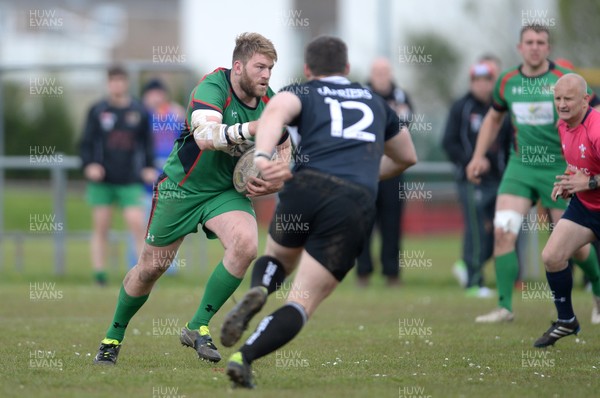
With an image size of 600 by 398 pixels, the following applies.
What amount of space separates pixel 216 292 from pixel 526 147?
163 inches

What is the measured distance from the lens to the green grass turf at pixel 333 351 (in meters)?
6.58

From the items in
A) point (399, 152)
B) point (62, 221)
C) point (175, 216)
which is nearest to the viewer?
point (399, 152)

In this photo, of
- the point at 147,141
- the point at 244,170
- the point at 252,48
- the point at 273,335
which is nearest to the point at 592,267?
the point at 244,170

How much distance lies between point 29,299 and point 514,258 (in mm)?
6051

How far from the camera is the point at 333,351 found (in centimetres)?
841

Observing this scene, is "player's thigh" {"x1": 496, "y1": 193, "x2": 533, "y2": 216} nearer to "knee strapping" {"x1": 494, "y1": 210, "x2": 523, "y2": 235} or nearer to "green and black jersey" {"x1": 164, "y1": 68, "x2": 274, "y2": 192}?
"knee strapping" {"x1": 494, "y1": 210, "x2": 523, "y2": 235}

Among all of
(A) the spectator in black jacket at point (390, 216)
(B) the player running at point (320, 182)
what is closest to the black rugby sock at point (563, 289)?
(B) the player running at point (320, 182)

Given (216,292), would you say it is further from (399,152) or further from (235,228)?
(399,152)

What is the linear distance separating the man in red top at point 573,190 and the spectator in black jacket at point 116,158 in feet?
24.3

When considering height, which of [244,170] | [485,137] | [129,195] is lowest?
[129,195]

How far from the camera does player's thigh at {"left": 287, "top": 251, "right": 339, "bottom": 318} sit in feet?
20.9

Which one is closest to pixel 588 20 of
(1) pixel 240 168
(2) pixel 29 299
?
(2) pixel 29 299

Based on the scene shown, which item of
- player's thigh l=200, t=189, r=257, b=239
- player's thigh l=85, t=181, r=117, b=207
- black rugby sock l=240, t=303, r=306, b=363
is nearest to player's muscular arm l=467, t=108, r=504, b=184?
player's thigh l=200, t=189, r=257, b=239

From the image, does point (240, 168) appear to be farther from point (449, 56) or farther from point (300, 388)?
point (449, 56)
